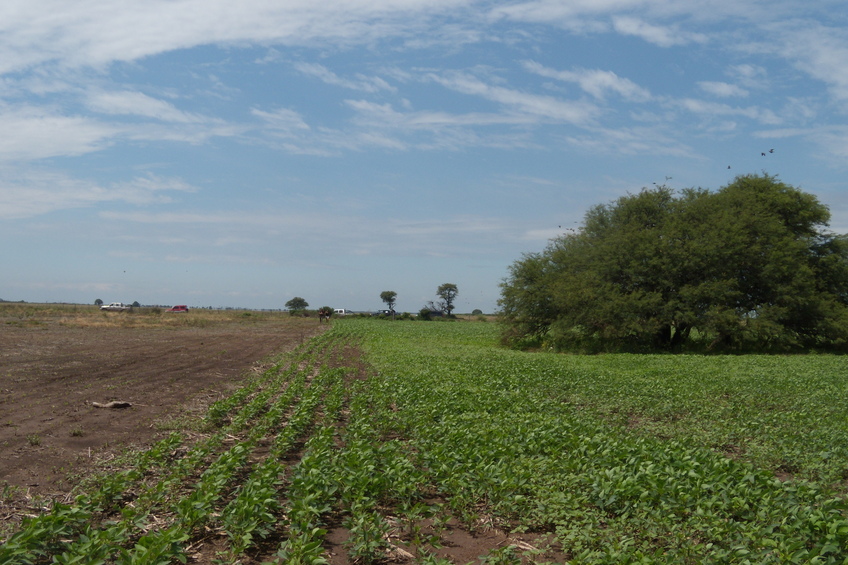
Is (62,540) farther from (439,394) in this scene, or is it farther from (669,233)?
(669,233)

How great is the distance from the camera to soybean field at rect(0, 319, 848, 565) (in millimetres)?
5469

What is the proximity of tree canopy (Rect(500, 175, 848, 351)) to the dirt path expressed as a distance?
59.8 feet

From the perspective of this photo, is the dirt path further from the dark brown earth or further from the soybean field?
the soybean field

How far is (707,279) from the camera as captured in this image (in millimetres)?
33781

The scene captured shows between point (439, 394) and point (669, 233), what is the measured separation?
2413 centimetres

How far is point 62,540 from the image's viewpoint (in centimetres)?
584

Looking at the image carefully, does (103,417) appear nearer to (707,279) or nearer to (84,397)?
(84,397)

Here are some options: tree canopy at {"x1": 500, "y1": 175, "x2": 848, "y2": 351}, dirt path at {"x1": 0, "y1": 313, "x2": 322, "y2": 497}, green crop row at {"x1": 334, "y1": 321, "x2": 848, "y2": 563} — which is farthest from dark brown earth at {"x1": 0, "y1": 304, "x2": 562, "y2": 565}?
tree canopy at {"x1": 500, "y1": 175, "x2": 848, "y2": 351}

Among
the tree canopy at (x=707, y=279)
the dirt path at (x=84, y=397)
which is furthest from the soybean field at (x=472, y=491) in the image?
the tree canopy at (x=707, y=279)

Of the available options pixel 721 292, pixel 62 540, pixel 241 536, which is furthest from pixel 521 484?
pixel 721 292

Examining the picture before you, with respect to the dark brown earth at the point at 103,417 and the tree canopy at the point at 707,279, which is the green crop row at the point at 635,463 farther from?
the tree canopy at the point at 707,279

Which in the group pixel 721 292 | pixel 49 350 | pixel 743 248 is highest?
pixel 743 248

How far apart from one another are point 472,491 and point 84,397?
1143cm

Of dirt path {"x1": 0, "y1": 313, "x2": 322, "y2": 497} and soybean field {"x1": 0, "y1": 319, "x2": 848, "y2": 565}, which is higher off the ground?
soybean field {"x1": 0, "y1": 319, "x2": 848, "y2": 565}
